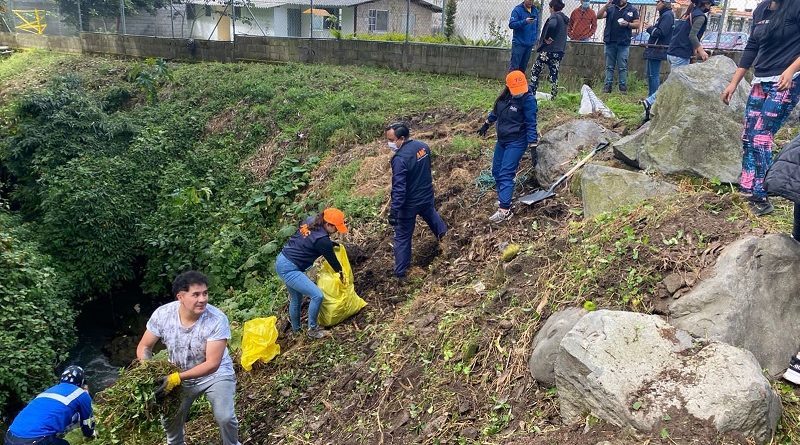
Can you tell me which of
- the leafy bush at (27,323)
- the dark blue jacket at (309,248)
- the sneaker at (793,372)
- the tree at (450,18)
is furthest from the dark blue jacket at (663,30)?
the leafy bush at (27,323)

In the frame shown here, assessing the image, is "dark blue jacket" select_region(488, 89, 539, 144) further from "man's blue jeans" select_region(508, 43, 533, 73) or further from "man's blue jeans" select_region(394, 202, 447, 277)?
"man's blue jeans" select_region(508, 43, 533, 73)

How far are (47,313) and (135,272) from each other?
292cm

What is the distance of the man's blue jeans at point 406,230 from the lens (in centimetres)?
583

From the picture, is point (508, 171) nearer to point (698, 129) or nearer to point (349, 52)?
point (698, 129)

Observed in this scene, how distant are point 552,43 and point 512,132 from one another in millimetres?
3825

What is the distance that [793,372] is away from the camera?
325 cm

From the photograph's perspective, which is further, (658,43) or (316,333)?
(658,43)

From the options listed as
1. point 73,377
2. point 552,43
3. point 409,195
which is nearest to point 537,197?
point 409,195

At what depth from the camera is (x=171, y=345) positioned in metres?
4.02

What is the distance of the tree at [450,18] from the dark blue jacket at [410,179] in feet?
32.0

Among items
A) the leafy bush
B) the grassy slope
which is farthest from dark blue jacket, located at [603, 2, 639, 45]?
the leafy bush

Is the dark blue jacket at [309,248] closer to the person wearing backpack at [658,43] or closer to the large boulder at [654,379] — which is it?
the large boulder at [654,379]

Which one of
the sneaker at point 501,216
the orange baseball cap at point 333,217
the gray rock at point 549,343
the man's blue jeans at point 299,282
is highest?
the orange baseball cap at point 333,217

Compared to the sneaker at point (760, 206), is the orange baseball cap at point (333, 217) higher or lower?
lower
